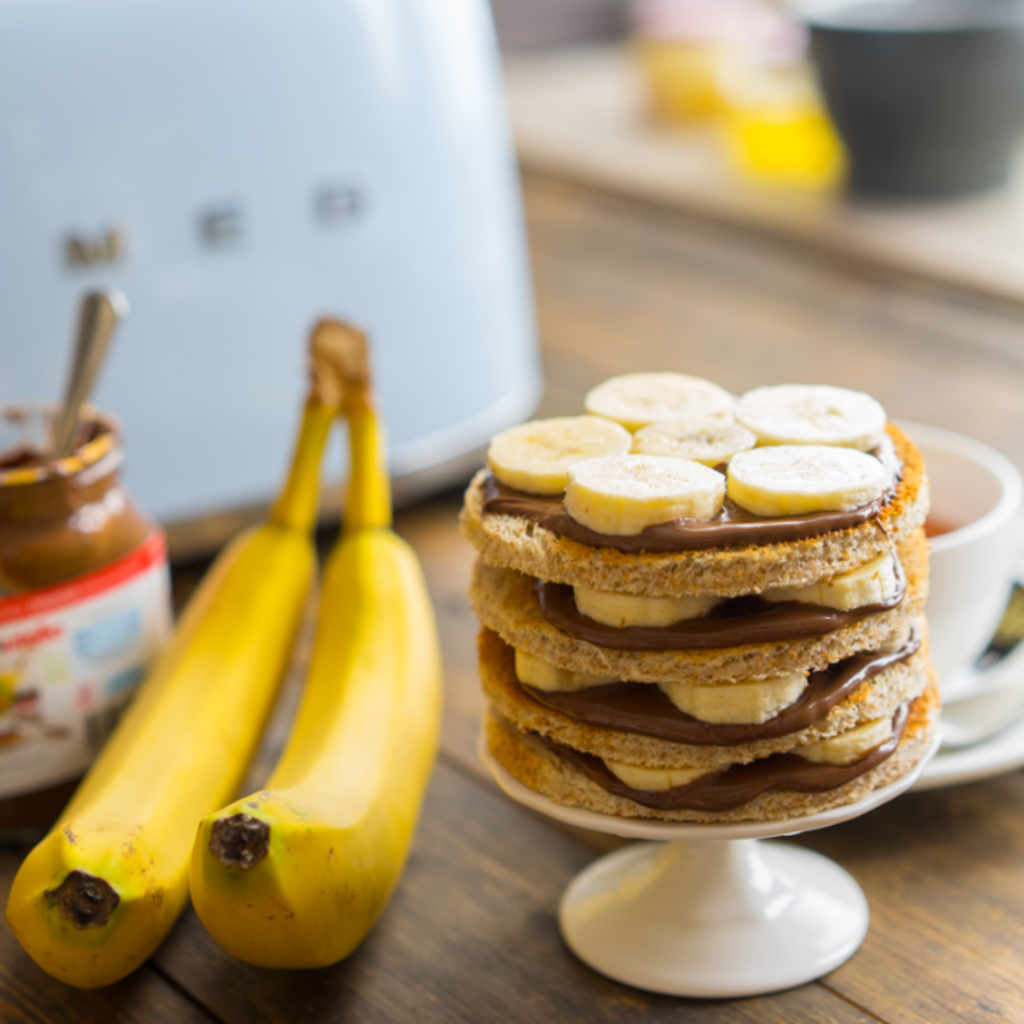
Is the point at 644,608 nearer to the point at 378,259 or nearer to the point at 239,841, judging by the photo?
the point at 239,841

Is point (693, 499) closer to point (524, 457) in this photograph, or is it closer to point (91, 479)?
point (524, 457)

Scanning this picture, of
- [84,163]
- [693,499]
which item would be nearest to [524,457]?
[693,499]

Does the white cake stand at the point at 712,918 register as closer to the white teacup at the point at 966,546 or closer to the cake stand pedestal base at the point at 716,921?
the cake stand pedestal base at the point at 716,921

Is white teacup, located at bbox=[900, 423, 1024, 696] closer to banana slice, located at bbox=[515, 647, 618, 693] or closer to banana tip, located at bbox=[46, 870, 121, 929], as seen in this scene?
banana slice, located at bbox=[515, 647, 618, 693]

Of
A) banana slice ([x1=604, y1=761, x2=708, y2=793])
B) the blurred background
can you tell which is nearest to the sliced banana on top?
banana slice ([x1=604, y1=761, x2=708, y2=793])

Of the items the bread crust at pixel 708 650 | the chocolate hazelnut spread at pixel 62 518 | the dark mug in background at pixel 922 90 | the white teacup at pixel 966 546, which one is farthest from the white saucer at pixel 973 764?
the dark mug in background at pixel 922 90

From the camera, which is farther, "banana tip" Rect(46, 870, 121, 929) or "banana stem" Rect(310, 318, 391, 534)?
"banana stem" Rect(310, 318, 391, 534)
